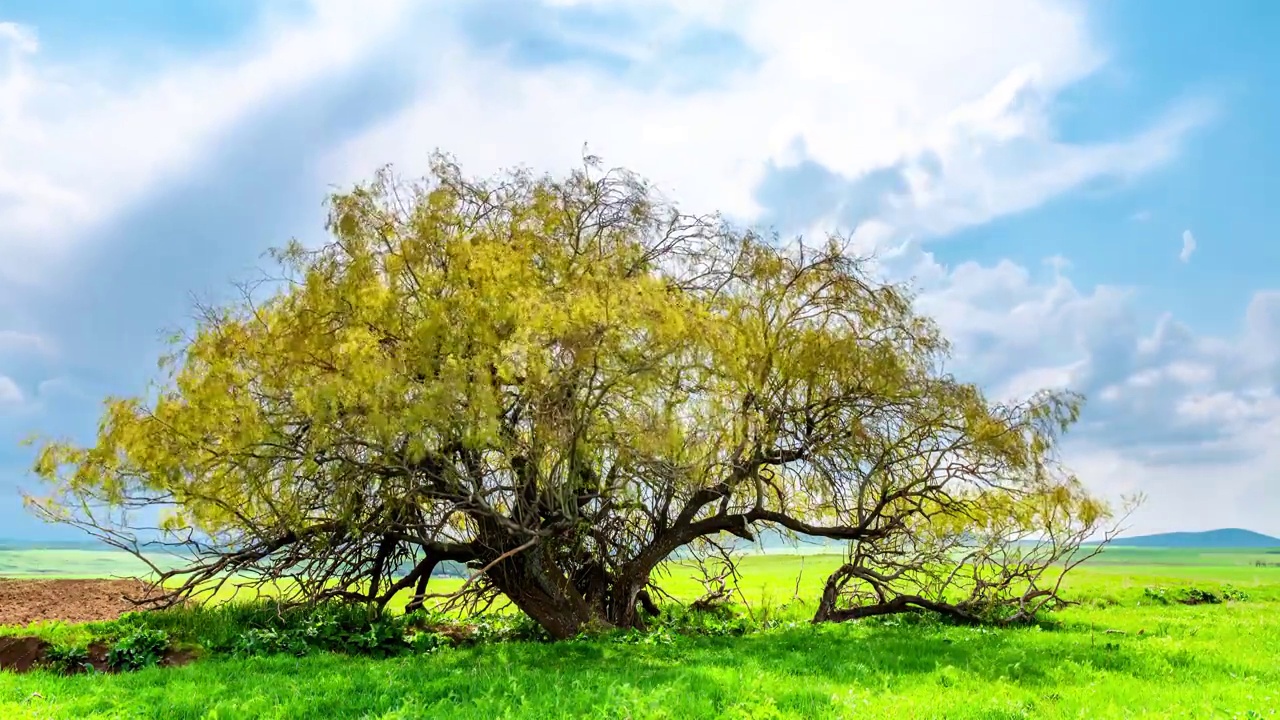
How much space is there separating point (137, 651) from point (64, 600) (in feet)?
31.9

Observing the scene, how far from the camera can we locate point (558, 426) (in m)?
12.7

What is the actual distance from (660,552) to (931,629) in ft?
16.6

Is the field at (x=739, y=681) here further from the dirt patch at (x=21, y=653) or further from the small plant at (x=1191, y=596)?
the small plant at (x=1191, y=596)

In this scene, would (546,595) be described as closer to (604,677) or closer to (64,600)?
(604,677)

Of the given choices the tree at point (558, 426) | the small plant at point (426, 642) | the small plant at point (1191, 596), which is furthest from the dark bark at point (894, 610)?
the small plant at point (1191, 596)

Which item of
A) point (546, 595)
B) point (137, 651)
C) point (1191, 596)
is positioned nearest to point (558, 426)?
point (546, 595)

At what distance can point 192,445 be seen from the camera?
13.8 m

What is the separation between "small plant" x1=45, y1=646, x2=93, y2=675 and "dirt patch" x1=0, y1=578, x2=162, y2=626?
2.29 m

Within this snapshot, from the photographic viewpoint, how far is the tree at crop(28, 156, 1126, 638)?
12508mm

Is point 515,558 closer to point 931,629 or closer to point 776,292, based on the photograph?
point 776,292

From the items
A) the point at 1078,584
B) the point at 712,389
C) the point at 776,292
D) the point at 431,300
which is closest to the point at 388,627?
the point at 431,300

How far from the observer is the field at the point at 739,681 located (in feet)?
28.3

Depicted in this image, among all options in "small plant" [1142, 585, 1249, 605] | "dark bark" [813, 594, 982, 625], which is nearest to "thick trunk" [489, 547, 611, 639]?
"dark bark" [813, 594, 982, 625]

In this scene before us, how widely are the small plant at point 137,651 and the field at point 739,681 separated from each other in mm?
893
